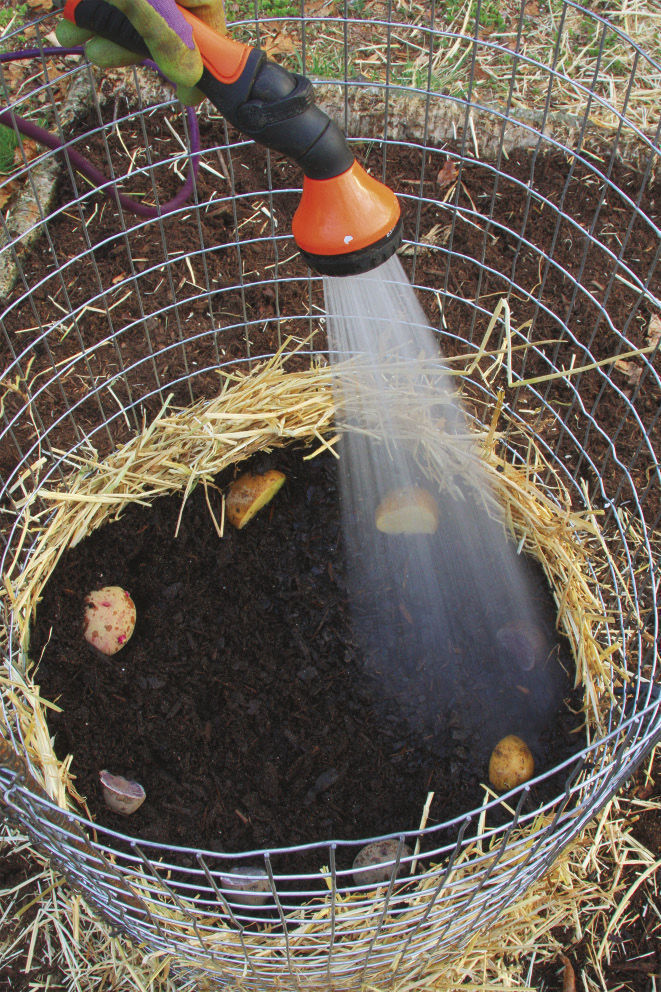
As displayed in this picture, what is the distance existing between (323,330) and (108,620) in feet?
3.35

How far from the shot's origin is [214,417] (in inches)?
80.1

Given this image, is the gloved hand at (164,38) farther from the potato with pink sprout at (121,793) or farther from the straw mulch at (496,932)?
the straw mulch at (496,932)

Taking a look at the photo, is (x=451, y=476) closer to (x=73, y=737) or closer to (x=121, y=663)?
(x=121, y=663)

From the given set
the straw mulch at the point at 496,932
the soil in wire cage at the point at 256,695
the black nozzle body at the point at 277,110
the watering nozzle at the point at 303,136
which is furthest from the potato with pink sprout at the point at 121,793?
the black nozzle body at the point at 277,110

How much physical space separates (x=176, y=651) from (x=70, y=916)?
0.55 metres

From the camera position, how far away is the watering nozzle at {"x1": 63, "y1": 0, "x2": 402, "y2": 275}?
52.3 inches

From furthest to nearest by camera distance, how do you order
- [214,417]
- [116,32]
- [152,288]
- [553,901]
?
[152,288]
[214,417]
[553,901]
[116,32]

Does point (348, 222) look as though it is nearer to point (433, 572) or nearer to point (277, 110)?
point (277, 110)

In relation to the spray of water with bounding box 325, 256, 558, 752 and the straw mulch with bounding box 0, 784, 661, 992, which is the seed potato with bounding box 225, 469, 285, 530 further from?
the straw mulch with bounding box 0, 784, 661, 992

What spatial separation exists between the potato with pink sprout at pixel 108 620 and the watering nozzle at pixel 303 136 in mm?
865

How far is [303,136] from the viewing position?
54.4 inches

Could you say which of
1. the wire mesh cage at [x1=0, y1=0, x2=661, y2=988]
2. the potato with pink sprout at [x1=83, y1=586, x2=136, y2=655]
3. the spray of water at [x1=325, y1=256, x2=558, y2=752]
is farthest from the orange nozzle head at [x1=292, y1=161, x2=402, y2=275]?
the potato with pink sprout at [x1=83, y1=586, x2=136, y2=655]

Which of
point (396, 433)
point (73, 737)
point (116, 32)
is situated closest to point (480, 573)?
point (396, 433)

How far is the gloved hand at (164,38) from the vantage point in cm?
126
